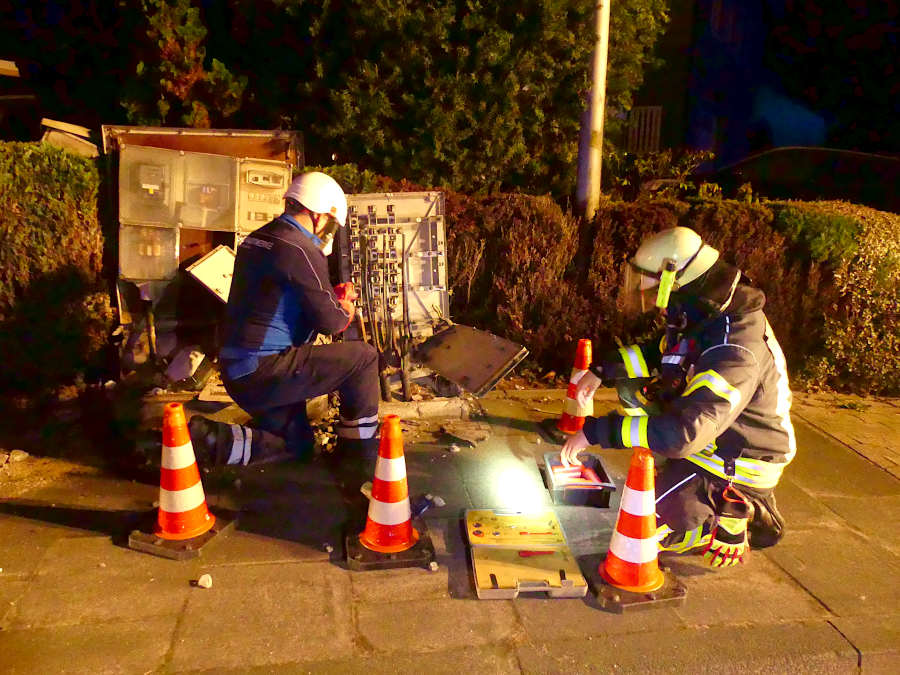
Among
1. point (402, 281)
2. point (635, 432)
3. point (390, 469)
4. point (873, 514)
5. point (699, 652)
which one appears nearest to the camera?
point (699, 652)

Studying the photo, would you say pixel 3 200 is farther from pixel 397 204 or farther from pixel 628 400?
pixel 628 400

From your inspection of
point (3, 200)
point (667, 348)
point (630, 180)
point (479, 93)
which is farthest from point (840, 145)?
point (3, 200)

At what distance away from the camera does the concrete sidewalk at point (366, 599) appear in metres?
2.77

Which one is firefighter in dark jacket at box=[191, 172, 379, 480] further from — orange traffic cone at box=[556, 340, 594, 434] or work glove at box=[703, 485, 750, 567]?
work glove at box=[703, 485, 750, 567]

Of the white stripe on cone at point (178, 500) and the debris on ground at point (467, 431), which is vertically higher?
the white stripe on cone at point (178, 500)

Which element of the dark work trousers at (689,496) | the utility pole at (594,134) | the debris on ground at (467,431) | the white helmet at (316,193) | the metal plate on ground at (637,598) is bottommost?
the metal plate on ground at (637,598)

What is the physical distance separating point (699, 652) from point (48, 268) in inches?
213

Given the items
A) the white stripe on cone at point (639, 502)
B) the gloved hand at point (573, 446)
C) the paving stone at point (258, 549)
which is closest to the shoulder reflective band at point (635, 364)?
the gloved hand at point (573, 446)

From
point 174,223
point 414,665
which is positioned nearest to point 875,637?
point 414,665

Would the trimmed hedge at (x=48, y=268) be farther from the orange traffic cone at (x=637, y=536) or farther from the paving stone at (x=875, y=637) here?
the paving stone at (x=875, y=637)

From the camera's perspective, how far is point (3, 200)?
5137 mm

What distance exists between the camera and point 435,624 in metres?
2.98

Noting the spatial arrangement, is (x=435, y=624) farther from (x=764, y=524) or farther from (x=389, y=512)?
(x=764, y=524)

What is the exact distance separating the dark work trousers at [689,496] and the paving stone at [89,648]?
2.50m
